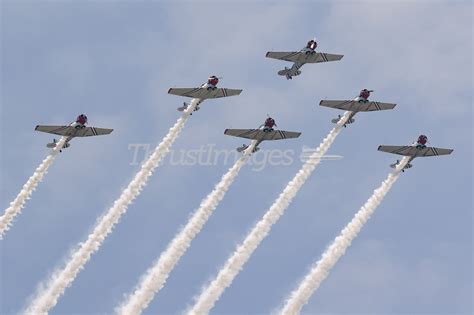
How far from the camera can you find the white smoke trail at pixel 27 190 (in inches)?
5738

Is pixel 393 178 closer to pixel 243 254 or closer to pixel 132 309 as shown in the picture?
pixel 243 254

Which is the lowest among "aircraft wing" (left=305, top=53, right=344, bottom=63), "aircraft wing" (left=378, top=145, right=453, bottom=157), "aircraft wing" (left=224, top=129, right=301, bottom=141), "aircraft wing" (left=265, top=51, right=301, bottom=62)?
"aircraft wing" (left=224, top=129, right=301, bottom=141)

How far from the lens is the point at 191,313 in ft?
439

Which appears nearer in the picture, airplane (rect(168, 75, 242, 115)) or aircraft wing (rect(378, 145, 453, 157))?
aircraft wing (rect(378, 145, 453, 157))

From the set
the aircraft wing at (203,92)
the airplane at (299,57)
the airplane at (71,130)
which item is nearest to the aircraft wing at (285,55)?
the airplane at (299,57)

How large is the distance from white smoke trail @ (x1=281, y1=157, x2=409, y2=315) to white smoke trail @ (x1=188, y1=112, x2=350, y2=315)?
8206 millimetres

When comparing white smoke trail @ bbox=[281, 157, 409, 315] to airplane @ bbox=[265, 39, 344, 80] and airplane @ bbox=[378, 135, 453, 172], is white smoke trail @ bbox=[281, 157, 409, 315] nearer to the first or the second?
airplane @ bbox=[378, 135, 453, 172]

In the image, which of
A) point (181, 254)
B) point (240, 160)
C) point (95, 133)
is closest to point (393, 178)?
point (240, 160)

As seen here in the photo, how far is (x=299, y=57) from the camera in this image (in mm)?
158500

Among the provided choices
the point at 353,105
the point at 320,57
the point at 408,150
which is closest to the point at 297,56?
the point at 320,57

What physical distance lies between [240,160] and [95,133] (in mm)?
18992

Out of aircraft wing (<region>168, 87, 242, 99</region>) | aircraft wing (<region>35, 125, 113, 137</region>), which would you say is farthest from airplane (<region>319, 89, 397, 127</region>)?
aircraft wing (<region>35, 125, 113, 137</region>)

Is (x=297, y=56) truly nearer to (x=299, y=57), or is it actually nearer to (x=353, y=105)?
(x=299, y=57)

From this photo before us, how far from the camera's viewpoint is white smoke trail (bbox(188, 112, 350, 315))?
136 m
